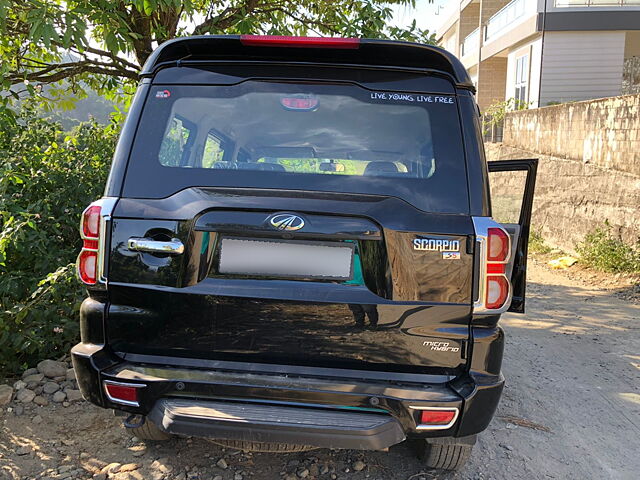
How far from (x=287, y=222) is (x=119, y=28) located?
366 centimetres

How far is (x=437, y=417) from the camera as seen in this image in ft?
7.47

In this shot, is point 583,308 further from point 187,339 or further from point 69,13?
point 69,13

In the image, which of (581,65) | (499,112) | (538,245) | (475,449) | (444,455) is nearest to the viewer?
(444,455)

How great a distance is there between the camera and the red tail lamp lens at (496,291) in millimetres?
2305

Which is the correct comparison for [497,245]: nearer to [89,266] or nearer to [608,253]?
[89,266]

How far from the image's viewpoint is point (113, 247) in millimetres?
2346

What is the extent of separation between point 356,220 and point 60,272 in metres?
2.49

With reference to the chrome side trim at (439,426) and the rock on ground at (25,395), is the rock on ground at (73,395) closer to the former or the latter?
the rock on ground at (25,395)

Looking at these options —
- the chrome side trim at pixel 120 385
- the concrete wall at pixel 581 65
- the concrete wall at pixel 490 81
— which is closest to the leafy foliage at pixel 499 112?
the concrete wall at pixel 581 65

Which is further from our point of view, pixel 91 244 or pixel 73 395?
pixel 73 395

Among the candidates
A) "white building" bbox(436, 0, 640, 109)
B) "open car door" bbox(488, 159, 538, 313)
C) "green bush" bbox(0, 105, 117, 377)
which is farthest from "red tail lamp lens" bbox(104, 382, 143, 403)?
"white building" bbox(436, 0, 640, 109)

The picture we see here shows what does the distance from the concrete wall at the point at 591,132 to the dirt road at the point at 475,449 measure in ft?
14.7

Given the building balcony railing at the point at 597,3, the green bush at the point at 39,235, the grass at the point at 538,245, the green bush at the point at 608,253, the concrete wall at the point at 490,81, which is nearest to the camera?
the green bush at the point at 39,235

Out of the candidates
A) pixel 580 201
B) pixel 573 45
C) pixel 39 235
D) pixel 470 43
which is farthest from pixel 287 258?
pixel 470 43
